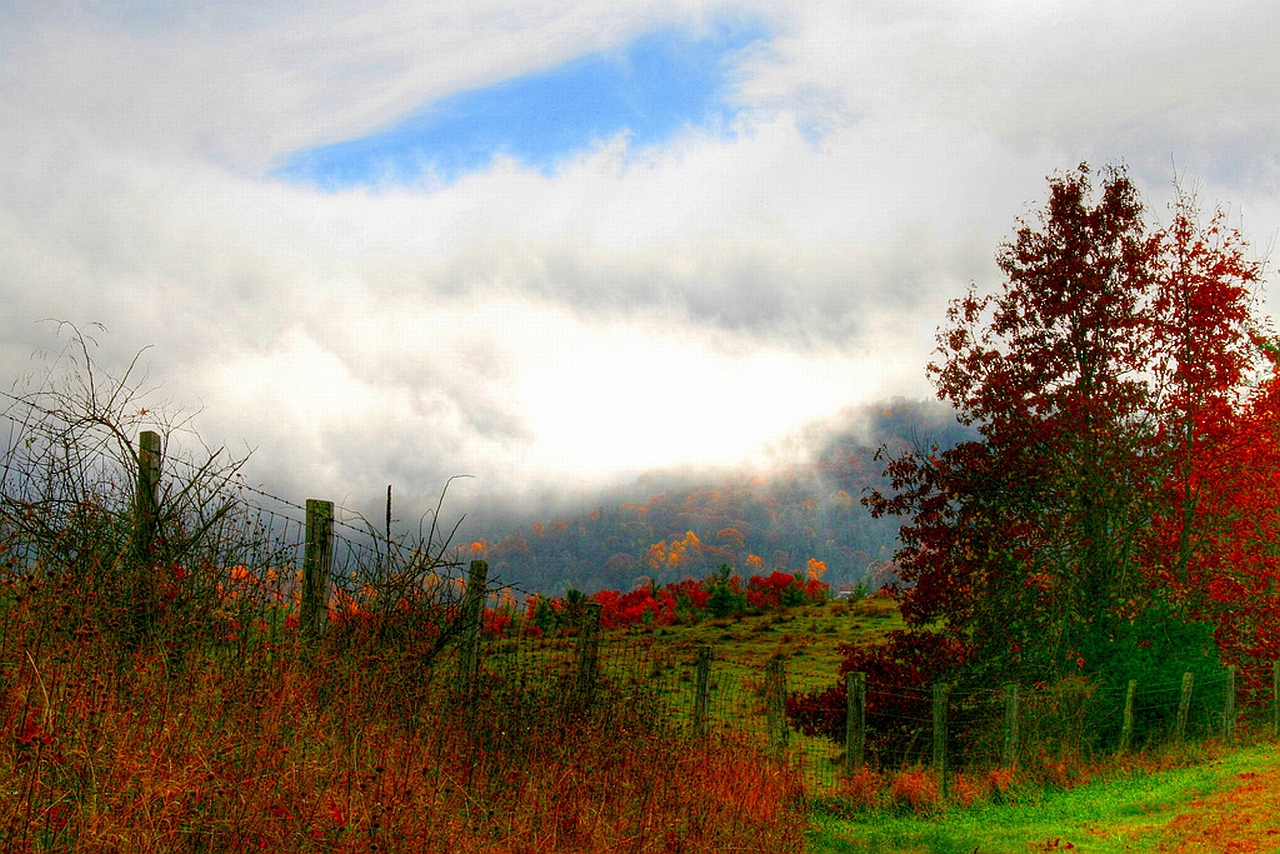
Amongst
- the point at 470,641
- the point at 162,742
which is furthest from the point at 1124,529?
the point at 162,742

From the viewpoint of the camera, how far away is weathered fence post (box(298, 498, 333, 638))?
312 inches

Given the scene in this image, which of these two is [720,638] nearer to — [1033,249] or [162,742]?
[1033,249]

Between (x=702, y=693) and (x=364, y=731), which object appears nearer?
(x=364, y=731)

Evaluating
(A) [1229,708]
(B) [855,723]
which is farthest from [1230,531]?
(B) [855,723]

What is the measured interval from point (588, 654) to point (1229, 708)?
50.9 ft

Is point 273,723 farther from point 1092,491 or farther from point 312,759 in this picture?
point 1092,491

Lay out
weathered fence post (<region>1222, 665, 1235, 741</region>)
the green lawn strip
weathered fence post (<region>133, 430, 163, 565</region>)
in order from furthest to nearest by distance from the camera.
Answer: weathered fence post (<region>1222, 665, 1235, 741</region>) < the green lawn strip < weathered fence post (<region>133, 430, 163, 565</region>)

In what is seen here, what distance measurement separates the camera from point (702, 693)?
1127 cm

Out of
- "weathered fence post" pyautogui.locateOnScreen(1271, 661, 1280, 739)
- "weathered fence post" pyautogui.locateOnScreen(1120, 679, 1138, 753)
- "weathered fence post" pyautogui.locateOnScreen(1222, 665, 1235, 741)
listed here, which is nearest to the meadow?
"weathered fence post" pyautogui.locateOnScreen(1120, 679, 1138, 753)

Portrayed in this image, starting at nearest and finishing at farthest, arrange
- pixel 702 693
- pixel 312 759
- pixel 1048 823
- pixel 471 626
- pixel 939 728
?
pixel 312 759, pixel 471 626, pixel 1048 823, pixel 702 693, pixel 939 728

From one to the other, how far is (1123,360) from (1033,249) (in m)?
2.67

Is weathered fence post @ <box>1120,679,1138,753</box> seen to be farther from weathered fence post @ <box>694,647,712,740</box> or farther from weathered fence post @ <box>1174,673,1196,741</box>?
weathered fence post @ <box>694,647,712,740</box>

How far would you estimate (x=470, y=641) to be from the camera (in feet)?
27.9

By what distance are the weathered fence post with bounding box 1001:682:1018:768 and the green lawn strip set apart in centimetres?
98
